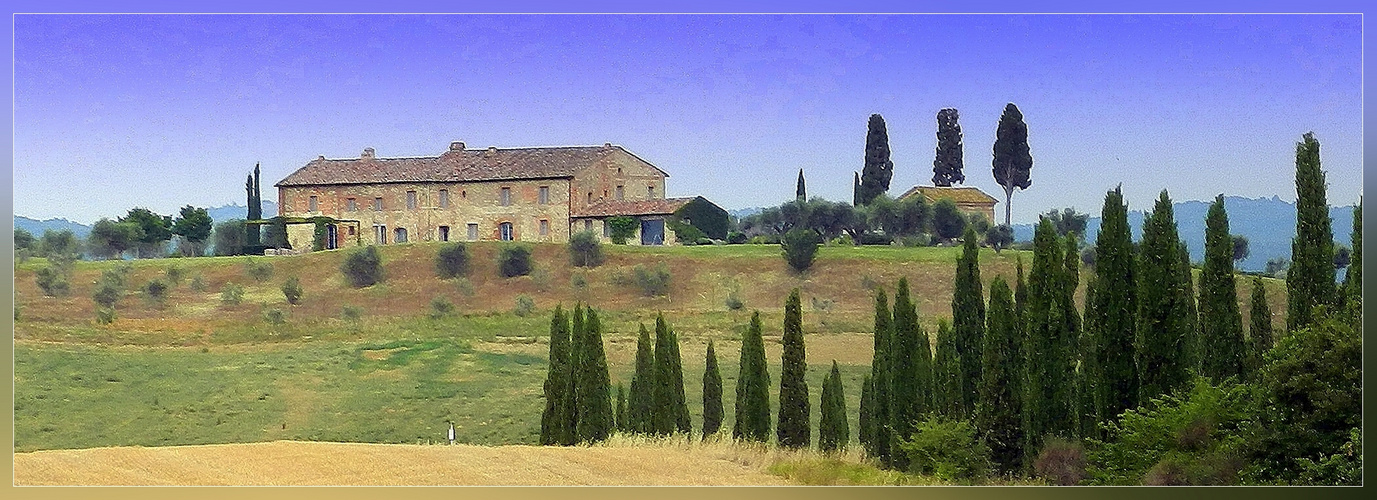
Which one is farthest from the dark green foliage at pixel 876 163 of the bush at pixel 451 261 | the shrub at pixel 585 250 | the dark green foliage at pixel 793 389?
the bush at pixel 451 261

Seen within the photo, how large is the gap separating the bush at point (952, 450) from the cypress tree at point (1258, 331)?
125 inches

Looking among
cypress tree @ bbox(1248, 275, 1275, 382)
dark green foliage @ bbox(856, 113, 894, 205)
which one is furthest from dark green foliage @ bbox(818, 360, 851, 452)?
cypress tree @ bbox(1248, 275, 1275, 382)

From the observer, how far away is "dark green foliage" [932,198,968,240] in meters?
20.9

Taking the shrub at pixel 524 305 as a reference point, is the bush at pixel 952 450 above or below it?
below

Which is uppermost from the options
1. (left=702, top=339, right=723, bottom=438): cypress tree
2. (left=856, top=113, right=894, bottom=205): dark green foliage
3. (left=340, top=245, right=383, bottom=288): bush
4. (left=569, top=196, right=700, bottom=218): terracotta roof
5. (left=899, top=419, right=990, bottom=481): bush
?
(left=856, top=113, right=894, bottom=205): dark green foliage

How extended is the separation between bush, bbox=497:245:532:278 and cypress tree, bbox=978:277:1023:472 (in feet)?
24.8

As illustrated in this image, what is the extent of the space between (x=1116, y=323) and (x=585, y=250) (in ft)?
27.5

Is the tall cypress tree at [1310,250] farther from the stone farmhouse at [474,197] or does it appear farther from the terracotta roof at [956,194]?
the stone farmhouse at [474,197]

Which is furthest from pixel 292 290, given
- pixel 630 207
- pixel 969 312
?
pixel 969 312

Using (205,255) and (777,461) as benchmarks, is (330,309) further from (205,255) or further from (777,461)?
(777,461)

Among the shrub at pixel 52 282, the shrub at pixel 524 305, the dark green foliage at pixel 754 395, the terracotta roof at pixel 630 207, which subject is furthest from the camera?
the shrub at pixel 524 305

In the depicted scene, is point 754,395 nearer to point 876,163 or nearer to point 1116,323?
point 876,163

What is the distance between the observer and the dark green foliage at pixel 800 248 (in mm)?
21797

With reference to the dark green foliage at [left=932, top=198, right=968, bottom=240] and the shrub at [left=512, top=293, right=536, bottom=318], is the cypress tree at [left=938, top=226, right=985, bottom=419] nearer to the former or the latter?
the dark green foliage at [left=932, top=198, right=968, bottom=240]
